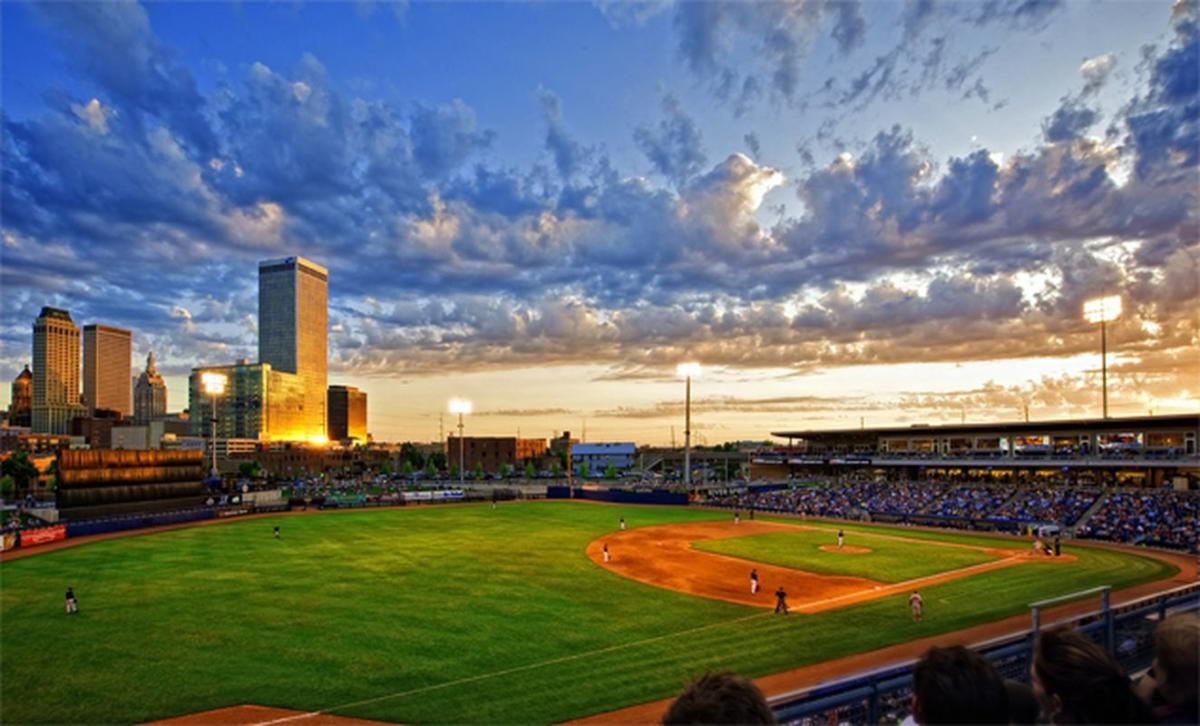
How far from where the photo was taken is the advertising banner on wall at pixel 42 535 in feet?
156

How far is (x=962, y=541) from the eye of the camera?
48.9 metres

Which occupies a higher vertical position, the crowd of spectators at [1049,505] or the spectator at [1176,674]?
the spectator at [1176,674]

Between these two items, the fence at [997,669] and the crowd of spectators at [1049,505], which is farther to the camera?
the crowd of spectators at [1049,505]

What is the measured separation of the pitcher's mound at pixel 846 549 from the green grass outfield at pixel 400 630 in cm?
310

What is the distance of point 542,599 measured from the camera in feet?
102

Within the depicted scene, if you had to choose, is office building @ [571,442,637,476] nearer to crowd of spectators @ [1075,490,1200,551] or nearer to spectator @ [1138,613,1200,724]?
crowd of spectators @ [1075,490,1200,551]

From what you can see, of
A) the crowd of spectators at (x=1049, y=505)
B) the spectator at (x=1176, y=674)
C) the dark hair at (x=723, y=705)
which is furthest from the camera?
the crowd of spectators at (x=1049, y=505)

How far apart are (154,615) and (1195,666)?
33.1m

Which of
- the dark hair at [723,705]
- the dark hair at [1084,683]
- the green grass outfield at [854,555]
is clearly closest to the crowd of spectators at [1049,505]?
the green grass outfield at [854,555]

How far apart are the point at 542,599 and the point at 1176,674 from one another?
95.5ft

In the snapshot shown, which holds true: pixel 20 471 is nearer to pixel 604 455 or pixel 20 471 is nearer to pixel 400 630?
pixel 400 630

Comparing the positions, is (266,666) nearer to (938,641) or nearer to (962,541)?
(938,641)

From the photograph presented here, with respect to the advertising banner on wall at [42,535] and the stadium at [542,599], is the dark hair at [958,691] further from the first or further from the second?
the advertising banner on wall at [42,535]

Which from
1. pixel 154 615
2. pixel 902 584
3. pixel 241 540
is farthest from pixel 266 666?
pixel 241 540
